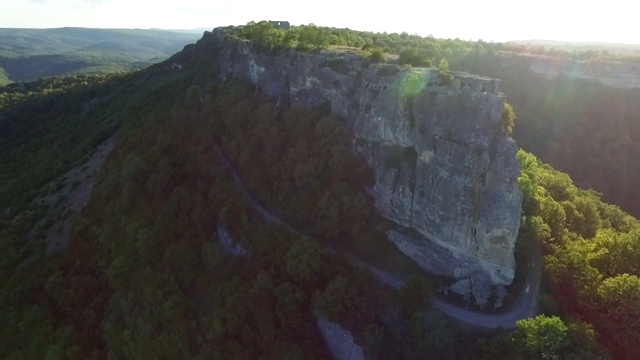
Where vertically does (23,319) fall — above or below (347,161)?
below

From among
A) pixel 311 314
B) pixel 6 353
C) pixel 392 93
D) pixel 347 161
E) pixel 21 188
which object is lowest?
pixel 6 353

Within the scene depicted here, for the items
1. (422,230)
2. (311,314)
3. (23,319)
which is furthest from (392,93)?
(23,319)

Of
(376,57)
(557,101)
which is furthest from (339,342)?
(557,101)

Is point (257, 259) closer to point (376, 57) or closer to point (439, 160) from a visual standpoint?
point (439, 160)


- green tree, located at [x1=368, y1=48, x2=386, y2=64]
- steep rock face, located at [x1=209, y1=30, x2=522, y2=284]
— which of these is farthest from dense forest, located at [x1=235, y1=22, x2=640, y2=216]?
steep rock face, located at [x1=209, y1=30, x2=522, y2=284]

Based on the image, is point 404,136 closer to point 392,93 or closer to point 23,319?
point 392,93

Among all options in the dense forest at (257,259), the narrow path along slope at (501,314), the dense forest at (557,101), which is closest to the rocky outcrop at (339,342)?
the dense forest at (257,259)
